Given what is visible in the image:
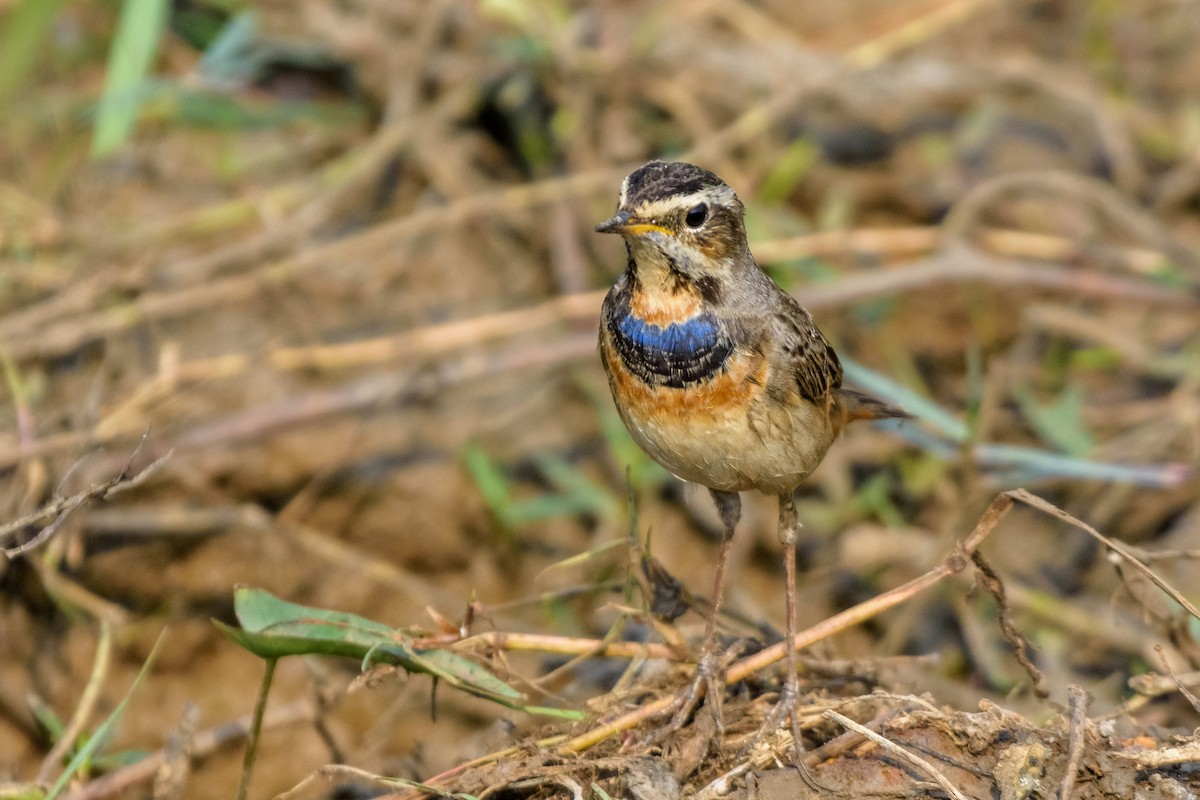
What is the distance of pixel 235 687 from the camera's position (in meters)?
6.04

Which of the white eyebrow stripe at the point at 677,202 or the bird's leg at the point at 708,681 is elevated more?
the white eyebrow stripe at the point at 677,202

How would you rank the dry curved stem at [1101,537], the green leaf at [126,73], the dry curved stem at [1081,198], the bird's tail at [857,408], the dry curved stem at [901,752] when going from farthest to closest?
the dry curved stem at [1081,198], the green leaf at [126,73], the bird's tail at [857,408], the dry curved stem at [1101,537], the dry curved stem at [901,752]

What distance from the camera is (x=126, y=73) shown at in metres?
6.48

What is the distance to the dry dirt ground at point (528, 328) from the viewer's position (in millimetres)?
5750

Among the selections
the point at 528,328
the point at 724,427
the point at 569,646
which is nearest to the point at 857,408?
the point at 724,427

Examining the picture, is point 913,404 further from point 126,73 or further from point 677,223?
point 126,73

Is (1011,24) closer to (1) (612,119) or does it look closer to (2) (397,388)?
(1) (612,119)

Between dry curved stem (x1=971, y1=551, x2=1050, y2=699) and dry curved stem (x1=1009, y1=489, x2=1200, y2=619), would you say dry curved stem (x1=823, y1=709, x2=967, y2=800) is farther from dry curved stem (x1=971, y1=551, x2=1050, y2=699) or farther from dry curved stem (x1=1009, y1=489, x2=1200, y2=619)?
dry curved stem (x1=1009, y1=489, x2=1200, y2=619)

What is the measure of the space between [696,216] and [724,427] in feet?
1.90

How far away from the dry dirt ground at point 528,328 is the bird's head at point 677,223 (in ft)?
5.19

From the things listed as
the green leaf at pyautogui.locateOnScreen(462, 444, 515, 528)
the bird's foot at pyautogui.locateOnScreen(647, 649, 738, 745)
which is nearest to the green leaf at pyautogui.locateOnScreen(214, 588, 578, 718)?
the bird's foot at pyautogui.locateOnScreen(647, 649, 738, 745)

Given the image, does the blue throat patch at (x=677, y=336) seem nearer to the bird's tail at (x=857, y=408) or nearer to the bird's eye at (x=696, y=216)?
the bird's eye at (x=696, y=216)

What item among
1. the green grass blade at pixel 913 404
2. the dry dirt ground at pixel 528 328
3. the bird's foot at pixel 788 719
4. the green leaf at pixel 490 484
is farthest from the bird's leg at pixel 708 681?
the green leaf at pixel 490 484

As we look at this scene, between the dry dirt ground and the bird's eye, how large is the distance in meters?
1.69
